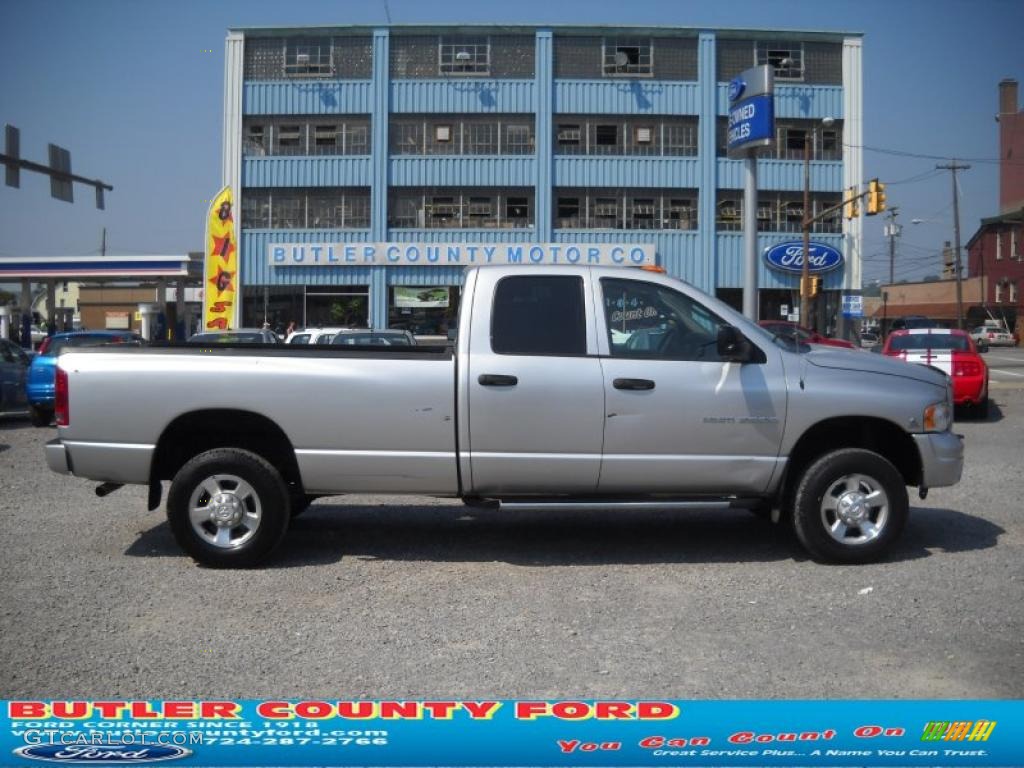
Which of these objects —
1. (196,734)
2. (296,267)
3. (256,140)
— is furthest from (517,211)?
(196,734)

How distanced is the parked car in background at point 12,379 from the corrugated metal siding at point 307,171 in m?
22.7

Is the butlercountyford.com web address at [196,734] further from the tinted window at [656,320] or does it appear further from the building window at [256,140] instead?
the building window at [256,140]

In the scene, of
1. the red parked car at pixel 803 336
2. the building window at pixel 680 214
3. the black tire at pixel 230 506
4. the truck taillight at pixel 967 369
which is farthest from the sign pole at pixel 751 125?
the building window at pixel 680 214

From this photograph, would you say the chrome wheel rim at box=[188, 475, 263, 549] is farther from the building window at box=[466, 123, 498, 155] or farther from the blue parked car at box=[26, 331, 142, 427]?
the building window at box=[466, 123, 498, 155]

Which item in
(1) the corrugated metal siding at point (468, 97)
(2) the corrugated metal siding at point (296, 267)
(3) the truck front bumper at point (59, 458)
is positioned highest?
(1) the corrugated metal siding at point (468, 97)

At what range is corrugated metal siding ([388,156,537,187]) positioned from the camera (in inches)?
1538

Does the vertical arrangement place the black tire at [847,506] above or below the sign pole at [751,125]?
below

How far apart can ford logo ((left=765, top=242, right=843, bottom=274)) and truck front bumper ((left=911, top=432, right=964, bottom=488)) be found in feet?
112

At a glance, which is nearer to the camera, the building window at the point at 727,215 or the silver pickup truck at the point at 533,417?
the silver pickup truck at the point at 533,417

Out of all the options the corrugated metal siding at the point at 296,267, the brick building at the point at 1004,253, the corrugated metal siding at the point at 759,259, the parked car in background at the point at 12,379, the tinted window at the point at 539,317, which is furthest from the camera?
the brick building at the point at 1004,253

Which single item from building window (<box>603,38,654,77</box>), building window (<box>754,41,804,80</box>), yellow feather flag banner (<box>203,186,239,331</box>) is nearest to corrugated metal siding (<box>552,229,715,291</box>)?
building window (<box>603,38,654,77</box>)

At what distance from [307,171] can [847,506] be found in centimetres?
3570

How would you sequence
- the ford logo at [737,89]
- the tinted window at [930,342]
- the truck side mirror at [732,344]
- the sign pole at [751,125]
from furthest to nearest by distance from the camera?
the ford logo at [737,89] < the sign pole at [751,125] < the tinted window at [930,342] < the truck side mirror at [732,344]

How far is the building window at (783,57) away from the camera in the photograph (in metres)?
39.5
